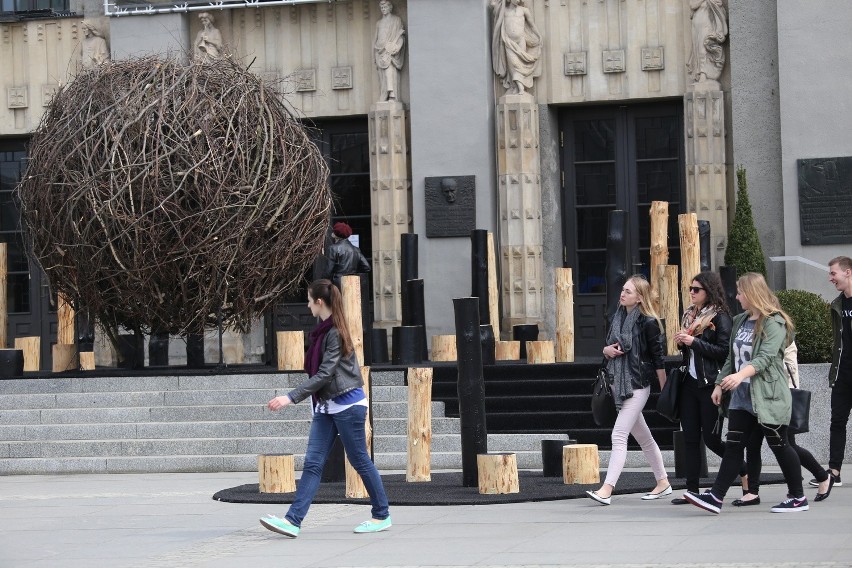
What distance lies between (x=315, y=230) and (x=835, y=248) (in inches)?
262

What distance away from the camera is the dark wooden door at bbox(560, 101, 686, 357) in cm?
1920

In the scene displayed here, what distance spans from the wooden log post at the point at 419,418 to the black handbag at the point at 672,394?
79.3 inches

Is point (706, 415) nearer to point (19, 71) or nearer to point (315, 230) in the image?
point (315, 230)

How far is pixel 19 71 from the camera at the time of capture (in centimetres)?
2111

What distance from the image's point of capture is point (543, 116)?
63.2 ft

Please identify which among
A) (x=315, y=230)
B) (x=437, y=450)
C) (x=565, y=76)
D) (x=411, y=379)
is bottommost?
(x=437, y=450)

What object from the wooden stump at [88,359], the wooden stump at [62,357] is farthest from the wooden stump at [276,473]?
the wooden stump at [88,359]

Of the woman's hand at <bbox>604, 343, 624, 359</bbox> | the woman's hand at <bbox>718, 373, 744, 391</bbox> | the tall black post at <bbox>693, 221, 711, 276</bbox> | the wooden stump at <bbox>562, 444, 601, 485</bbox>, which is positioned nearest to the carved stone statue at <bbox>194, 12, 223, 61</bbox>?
the tall black post at <bbox>693, 221, 711, 276</bbox>

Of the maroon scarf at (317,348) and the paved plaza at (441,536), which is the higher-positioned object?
the maroon scarf at (317,348)

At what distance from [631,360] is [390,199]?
9.46 m

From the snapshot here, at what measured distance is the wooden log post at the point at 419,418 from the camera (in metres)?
11.6

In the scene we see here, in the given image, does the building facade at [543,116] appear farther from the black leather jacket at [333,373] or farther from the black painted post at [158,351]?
the black leather jacket at [333,373]

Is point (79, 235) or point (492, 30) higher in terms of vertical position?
point (492, 30)

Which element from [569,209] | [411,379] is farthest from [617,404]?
[569,209]
